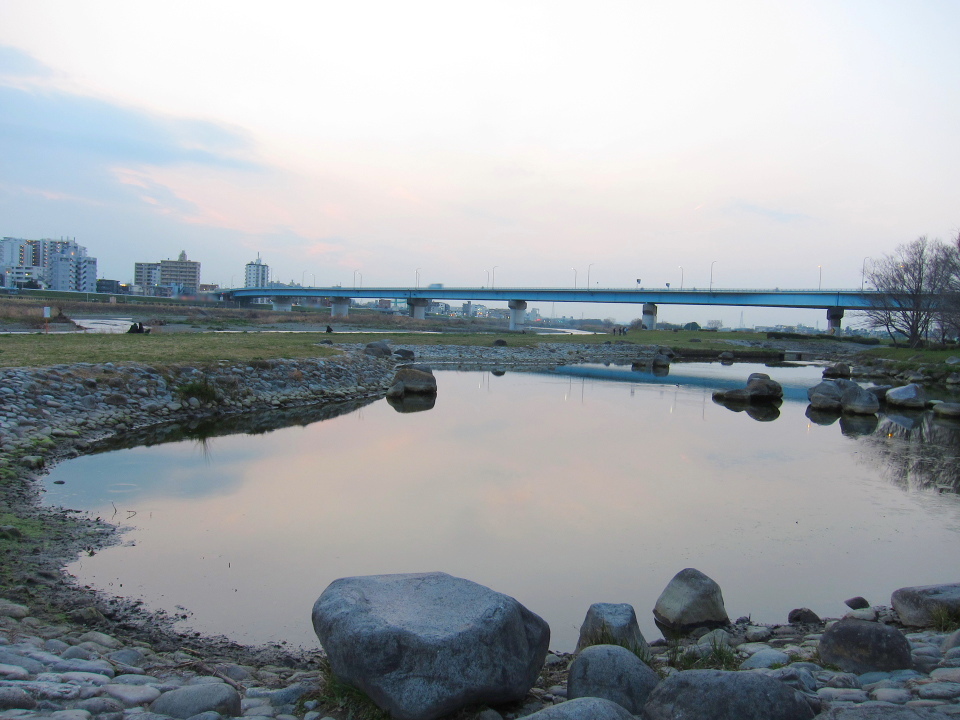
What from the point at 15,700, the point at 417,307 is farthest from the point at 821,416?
the point at 417,307

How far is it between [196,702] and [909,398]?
3913cm

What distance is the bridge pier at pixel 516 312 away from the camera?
116 meters

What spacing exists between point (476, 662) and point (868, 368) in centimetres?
6531

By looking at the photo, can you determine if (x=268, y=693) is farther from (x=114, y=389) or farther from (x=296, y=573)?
(x=114, y=389)

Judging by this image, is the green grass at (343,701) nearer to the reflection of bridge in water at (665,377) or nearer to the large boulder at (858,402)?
the large boulder at (858,402)

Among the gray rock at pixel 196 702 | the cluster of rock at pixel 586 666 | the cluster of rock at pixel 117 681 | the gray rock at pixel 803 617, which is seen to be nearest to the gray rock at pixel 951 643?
the cluster of rock at pixel 586 666

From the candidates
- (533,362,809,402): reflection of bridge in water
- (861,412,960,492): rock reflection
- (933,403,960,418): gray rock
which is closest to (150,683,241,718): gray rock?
(861,412,960,492): rock reflection

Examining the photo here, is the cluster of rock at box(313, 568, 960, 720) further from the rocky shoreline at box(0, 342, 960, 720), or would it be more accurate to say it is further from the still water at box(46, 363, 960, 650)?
the still water at box(46, 363, 960, 650)

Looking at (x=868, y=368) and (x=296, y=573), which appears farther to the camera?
(x=868, y=368)

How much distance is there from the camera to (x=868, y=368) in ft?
200

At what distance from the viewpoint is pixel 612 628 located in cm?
746

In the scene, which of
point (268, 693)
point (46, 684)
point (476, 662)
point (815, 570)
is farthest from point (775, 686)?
point (815, 570)

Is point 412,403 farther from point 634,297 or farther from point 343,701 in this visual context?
point 634,297

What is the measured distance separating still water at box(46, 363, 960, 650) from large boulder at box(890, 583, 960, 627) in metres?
1.06
